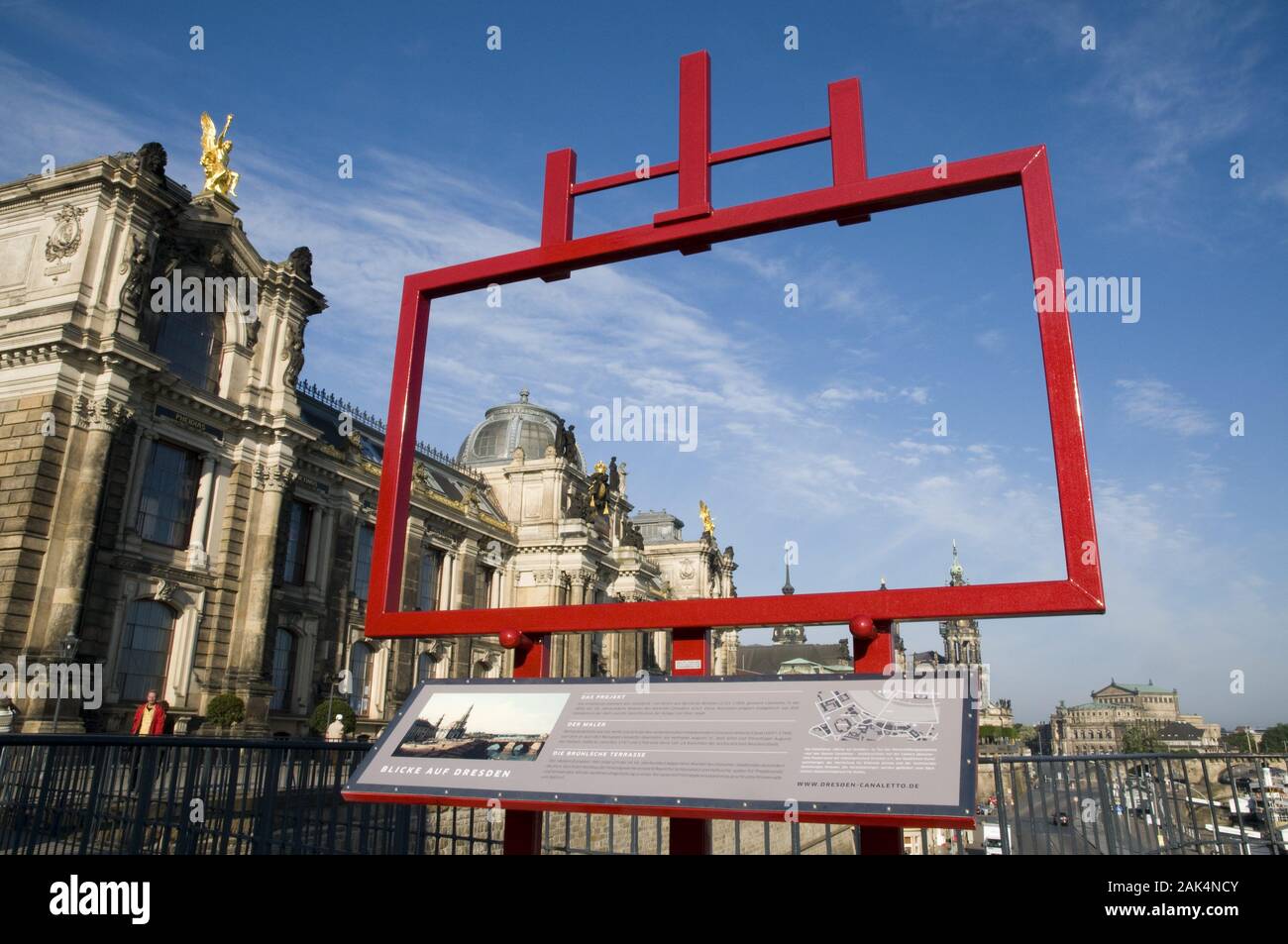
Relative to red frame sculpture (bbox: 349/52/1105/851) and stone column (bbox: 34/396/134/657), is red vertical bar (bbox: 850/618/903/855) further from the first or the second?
stone column (bbox: 34/396/134/657)

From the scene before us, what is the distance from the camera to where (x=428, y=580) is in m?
37.8

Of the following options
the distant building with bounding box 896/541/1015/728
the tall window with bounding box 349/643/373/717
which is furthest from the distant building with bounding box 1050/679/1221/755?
the tall window with bounding box 349/643/373/717

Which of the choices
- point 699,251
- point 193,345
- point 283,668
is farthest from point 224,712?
point 699,251

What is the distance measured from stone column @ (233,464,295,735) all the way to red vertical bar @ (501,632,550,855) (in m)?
22.2

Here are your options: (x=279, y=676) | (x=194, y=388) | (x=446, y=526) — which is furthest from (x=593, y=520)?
(x=194, y=388)

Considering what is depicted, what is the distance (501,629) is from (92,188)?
76.9 ft

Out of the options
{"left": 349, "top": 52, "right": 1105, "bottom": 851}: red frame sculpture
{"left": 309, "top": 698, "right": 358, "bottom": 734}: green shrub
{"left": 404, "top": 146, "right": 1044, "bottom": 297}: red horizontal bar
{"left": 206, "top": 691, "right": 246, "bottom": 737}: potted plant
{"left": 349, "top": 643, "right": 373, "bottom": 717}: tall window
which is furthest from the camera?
{"left": 349, "top": 643, "right": 373, "bottom": 717}: tall window

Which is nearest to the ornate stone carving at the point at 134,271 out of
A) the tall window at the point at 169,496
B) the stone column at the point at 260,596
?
the tall window at the point at 169,496

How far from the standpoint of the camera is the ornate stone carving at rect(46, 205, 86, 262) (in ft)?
71.2

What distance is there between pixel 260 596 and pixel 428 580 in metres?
12.4

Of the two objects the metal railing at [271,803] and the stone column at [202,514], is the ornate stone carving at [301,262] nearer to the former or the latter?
the stone column at [202,514]

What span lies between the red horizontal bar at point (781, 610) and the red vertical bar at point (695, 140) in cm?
225

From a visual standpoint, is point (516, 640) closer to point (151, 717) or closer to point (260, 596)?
point (151, 717)
